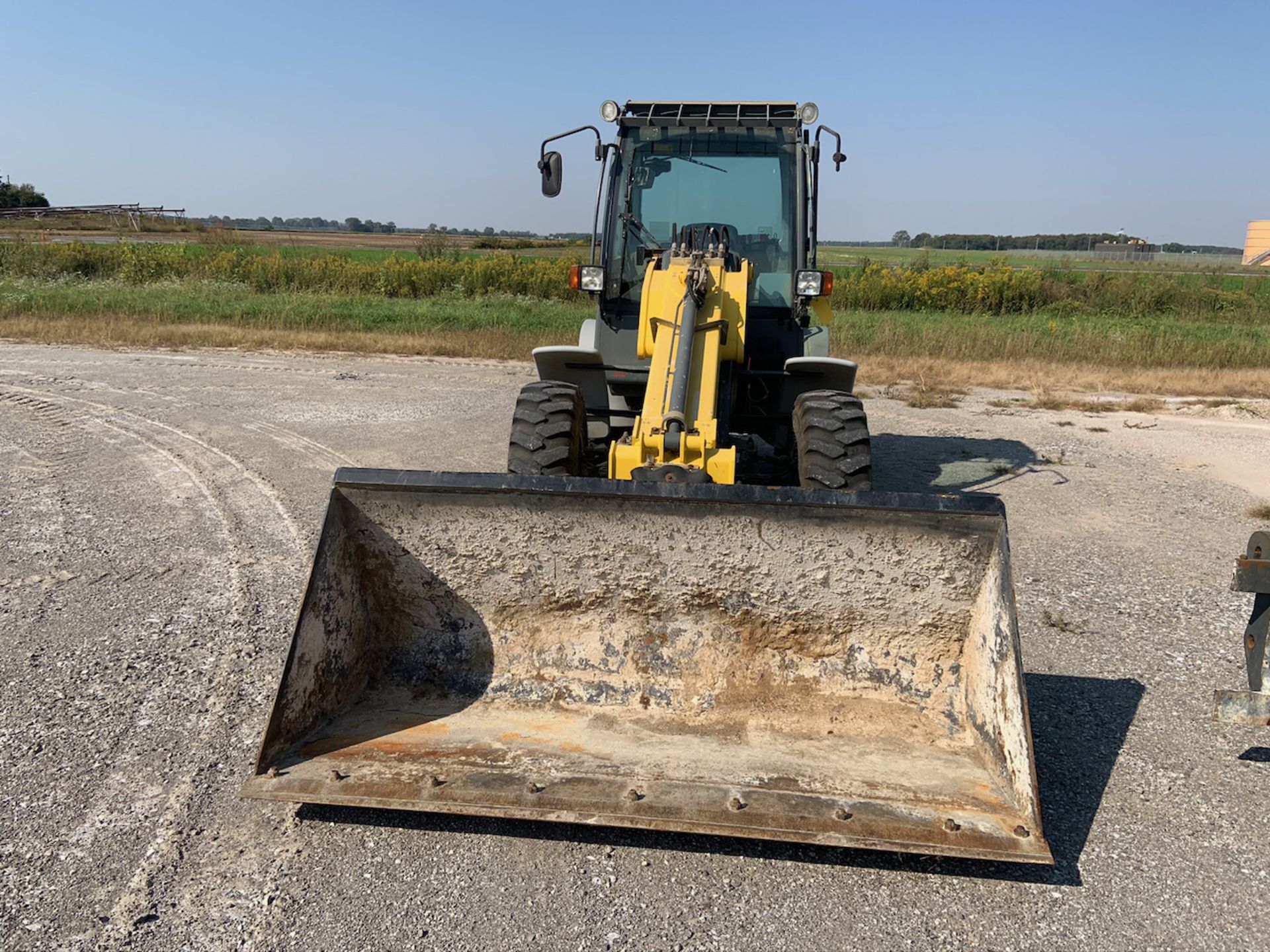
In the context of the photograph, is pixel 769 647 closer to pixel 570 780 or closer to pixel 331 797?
pixel 570 780

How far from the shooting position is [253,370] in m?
12.2

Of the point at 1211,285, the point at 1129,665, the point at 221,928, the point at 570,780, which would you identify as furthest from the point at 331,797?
the point at 1211,285

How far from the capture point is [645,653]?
3.54 meters

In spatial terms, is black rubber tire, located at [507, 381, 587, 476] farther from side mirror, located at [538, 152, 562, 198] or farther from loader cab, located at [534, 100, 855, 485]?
side mirror, located at [538, 152, 562, 198]

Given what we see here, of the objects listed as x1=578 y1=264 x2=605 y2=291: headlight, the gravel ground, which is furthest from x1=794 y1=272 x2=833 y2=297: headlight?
the gravel ground

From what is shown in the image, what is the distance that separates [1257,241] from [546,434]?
7823 cm

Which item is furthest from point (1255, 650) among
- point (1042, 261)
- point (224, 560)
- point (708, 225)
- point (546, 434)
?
point (1042, 261)

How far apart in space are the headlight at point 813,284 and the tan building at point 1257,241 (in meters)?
71.4

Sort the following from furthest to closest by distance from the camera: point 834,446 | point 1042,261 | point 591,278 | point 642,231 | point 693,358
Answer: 1. point 1042,261
2. point 642,231
3. point 591,278
4. point 834,446
5. point 693,358

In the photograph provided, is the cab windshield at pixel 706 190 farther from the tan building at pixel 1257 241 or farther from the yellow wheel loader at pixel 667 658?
the tan building at pixel 1257 241

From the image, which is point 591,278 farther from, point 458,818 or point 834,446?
point 458,818

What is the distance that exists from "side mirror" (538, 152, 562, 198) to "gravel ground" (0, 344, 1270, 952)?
8.27 feet

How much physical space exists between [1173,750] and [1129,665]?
0.79 meters

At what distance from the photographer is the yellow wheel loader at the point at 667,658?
2809 mm
